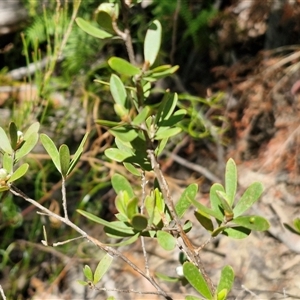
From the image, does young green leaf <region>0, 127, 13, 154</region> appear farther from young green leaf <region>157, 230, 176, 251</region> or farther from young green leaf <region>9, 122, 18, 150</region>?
young green leaf <region>157, 230, 176, 251</region>

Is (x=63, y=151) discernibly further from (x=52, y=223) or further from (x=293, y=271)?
(x=52, y=223)

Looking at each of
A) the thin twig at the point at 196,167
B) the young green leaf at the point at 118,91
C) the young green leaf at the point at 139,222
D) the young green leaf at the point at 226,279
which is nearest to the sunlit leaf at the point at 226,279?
the young green leaf at the point at 226,279

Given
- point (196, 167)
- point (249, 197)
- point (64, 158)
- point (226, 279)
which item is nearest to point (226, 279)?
point (226, 279)

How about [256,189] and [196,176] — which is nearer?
[256,189]

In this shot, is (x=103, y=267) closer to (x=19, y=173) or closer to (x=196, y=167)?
(x=19, y=173)

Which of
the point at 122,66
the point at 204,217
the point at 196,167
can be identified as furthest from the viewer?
the point at 196,167

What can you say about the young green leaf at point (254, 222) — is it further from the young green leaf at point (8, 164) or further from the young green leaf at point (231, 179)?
the young green leaf at point (8, 164)

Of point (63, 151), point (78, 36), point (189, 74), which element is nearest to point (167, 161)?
point (189, 74)
